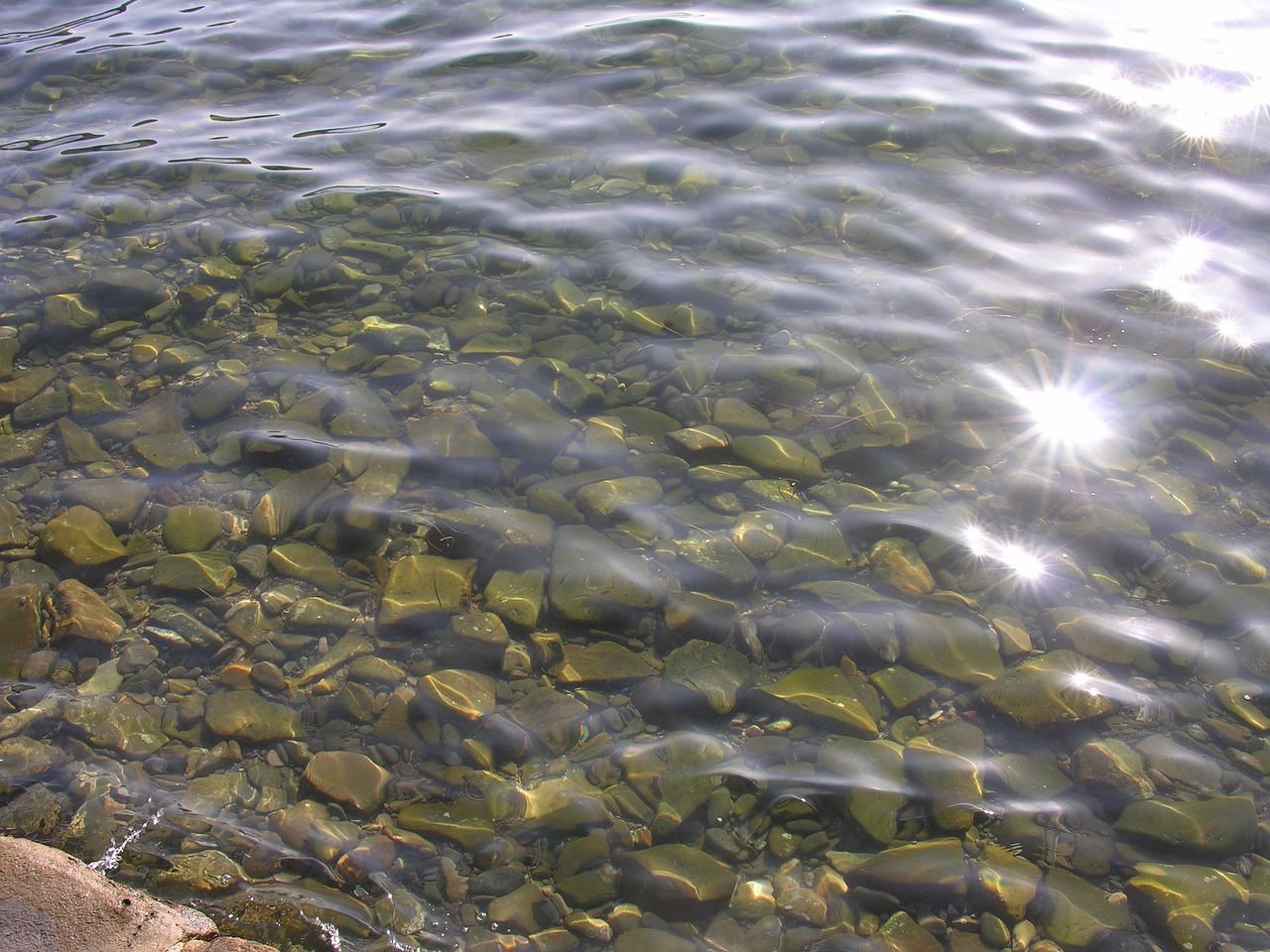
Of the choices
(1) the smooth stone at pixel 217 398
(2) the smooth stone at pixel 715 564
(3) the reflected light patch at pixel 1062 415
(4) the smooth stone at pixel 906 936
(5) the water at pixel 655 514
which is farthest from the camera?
(1) the smooth stone at pixel 217 398

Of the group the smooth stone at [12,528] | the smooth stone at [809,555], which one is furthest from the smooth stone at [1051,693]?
the smooth stone at [12,528]

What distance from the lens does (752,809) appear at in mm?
2318

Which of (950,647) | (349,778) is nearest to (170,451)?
(349,778)

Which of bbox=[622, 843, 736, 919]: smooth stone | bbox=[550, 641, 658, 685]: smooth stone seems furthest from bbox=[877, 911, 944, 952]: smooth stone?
bbox=[550, 641, 658, 685]: smooth stone

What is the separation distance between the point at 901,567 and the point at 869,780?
30.1 inches

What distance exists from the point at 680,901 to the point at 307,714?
3.80ft

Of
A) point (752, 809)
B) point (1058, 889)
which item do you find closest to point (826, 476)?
point (752, 809)

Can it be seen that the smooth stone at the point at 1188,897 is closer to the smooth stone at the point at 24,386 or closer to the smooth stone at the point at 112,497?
the smooth stone at the point at 112,497

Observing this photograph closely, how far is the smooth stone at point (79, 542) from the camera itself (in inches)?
115

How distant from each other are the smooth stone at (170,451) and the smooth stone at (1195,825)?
3.12m

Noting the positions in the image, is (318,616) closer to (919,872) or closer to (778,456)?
(778,456)

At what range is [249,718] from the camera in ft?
8.25

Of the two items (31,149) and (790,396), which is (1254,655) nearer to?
(790,396)

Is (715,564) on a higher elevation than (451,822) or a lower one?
higher
